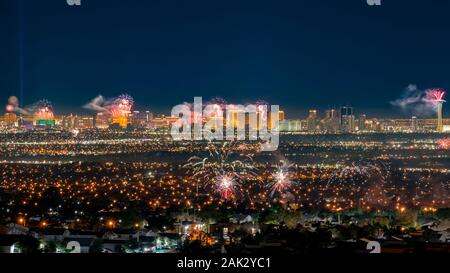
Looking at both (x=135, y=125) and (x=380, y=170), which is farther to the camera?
(x=135, y=125)

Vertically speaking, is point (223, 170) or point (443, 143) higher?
point (443, 143)

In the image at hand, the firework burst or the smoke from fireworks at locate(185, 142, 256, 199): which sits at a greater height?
the firework burst

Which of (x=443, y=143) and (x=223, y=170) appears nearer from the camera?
(x=223, y=170)

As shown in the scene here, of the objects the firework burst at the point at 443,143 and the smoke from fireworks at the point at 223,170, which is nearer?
the smoke from fireworks at the point at 223,170

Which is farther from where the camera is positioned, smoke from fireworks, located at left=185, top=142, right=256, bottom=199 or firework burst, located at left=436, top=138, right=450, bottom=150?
firework burst, located at left=436, top=138, right=450, bottom=150

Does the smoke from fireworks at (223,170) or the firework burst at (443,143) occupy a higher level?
the firework burst at (443,143)
